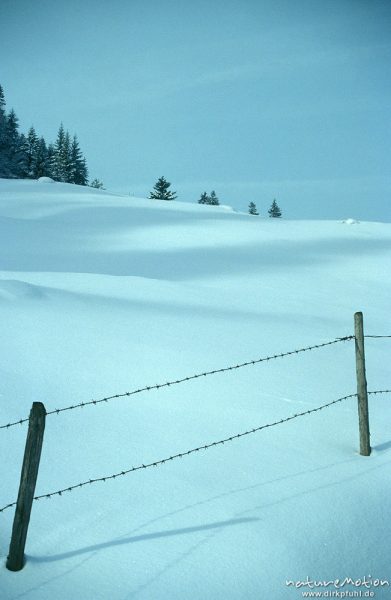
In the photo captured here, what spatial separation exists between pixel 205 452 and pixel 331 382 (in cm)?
250

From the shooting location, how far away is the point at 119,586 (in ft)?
8.52

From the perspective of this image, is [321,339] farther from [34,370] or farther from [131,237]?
[131,237]

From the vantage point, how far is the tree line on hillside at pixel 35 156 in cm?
4656

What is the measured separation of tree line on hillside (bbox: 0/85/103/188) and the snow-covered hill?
4180 cm

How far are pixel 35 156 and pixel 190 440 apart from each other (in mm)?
58881

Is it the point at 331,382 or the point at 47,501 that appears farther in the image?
the point at 331,382

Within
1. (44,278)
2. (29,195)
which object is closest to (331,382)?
(44,278)

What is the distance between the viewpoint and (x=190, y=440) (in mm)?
4250

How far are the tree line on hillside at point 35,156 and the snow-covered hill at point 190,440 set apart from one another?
4180 centimetres

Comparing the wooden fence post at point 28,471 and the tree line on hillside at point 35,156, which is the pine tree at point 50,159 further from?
the wooden fence post at point 28,471

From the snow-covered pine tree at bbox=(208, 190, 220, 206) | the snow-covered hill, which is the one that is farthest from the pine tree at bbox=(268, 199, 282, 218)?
the snow-covered hill

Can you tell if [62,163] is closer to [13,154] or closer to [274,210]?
[13,154]

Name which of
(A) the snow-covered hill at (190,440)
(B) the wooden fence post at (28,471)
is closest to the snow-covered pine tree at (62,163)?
(A) the snow-covered hill at (190,440)

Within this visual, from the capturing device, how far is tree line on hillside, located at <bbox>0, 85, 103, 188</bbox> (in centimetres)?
4656
